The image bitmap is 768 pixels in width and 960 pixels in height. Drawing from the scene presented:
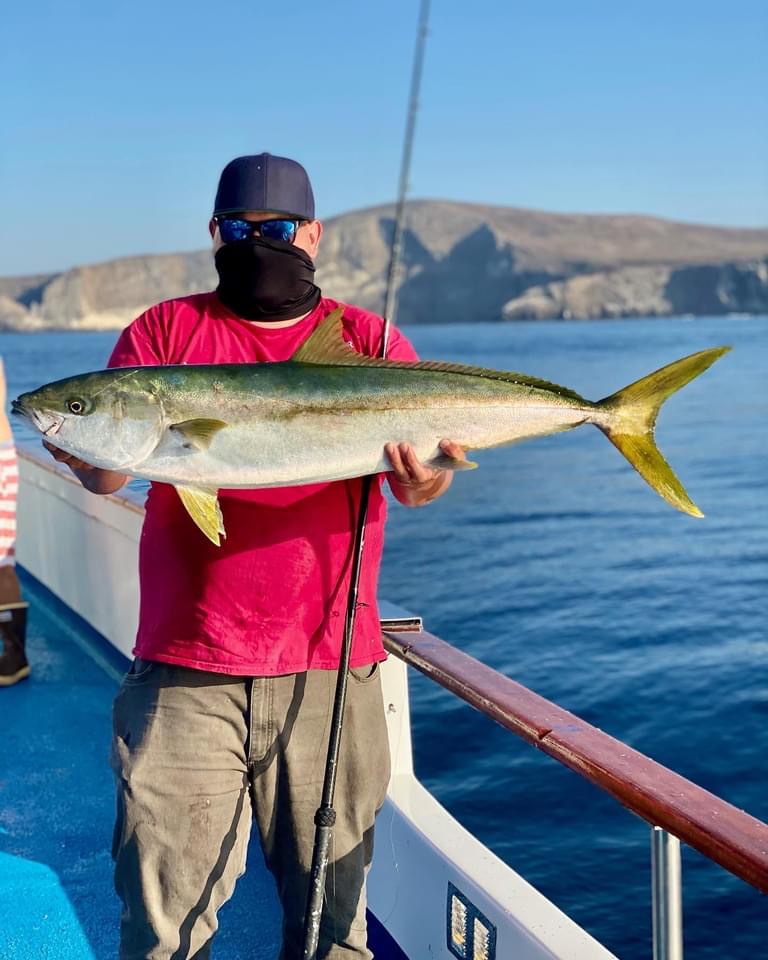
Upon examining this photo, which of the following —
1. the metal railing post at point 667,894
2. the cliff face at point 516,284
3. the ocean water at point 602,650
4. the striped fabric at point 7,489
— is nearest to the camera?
the metal railing post at point 667,894

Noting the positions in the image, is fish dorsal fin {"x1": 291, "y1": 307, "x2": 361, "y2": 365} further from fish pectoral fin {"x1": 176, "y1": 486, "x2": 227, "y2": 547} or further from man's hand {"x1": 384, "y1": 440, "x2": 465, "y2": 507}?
fish pectoral fin {"x1": 176, "y1": 486, "x2": 227, "y2": 547}

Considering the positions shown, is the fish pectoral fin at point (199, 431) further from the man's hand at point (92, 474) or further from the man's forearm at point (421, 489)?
the man's forearm at point (421, 489)

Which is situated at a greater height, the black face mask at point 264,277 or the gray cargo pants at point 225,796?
the black face mask at point 264,277

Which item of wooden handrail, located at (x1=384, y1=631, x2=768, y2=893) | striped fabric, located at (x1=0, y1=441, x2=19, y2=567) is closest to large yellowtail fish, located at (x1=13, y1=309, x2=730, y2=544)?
wooden handrail, located at (x1=384, y1=631, x2=768, y2=893)

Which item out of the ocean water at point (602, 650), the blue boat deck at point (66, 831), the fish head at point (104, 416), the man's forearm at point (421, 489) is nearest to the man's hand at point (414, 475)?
the man's forearm at point (421, 489)

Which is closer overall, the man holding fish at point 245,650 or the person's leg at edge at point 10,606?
the man holding fish at point 245,650

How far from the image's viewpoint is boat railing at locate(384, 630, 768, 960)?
1810 mm

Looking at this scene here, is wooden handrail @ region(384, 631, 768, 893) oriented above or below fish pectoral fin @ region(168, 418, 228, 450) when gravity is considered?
below

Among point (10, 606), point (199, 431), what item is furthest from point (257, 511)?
point (10, 606)

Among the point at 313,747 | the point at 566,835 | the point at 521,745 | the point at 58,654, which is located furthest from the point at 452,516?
the point at 313,747

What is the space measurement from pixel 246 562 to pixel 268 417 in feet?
1.01

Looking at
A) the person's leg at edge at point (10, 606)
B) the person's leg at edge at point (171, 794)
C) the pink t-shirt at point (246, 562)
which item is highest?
the pink t-shirt at point (246, 562)

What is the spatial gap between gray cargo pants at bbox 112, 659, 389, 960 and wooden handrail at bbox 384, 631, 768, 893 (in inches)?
14.0

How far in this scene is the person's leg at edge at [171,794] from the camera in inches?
88.2
